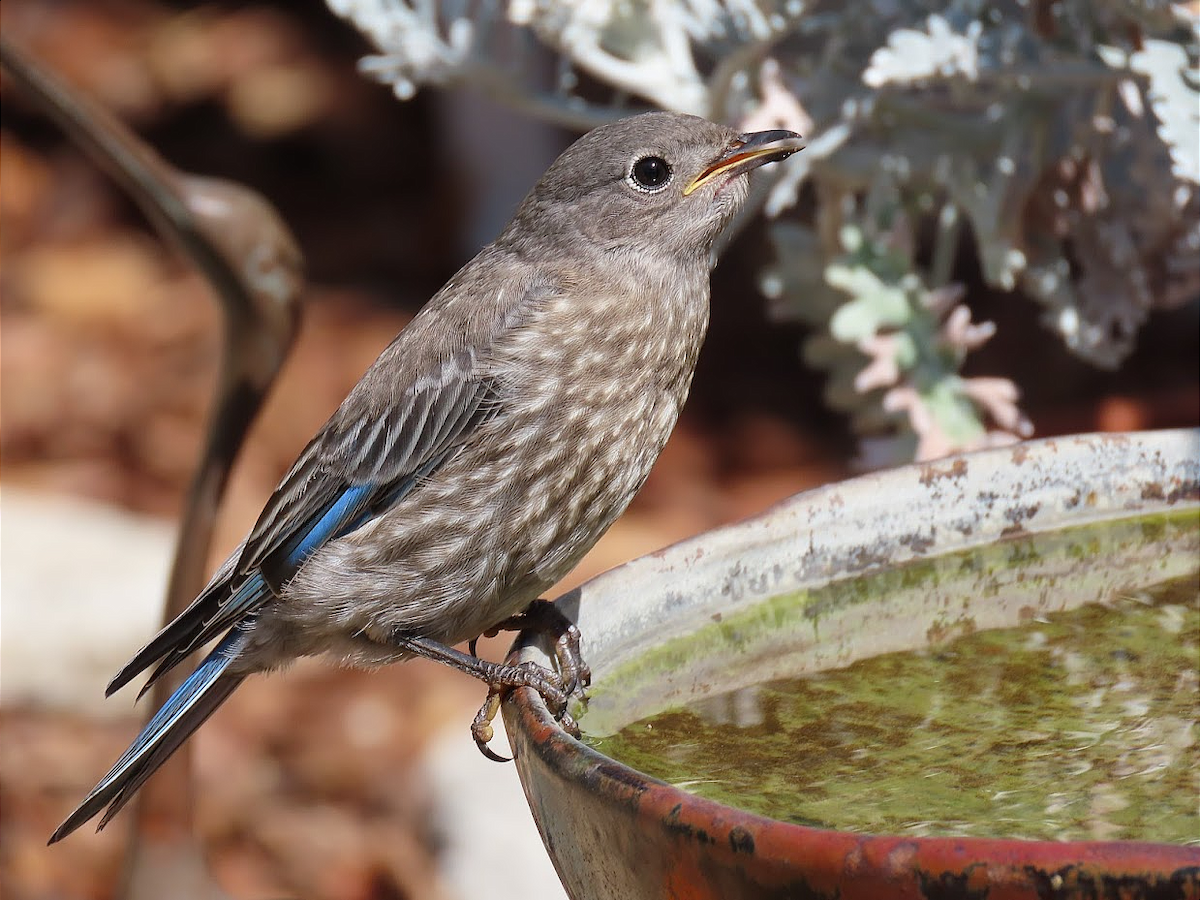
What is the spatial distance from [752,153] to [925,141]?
862 mm

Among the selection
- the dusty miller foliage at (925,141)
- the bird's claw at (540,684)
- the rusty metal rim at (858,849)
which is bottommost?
the rusty metal rim at (858,849)

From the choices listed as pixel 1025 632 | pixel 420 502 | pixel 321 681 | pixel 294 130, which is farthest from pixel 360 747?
pixel 294 130

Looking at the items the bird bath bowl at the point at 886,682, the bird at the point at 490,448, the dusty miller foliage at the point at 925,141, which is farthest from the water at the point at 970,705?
the dusty miller foliage at the point at 925,141

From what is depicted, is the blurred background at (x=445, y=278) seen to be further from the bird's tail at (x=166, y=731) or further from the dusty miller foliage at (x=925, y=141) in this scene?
the bird's tail at (x=166, y=731)

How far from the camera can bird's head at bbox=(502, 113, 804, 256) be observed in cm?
315

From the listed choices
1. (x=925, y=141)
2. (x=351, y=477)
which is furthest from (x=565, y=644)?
(x=925, y=141)

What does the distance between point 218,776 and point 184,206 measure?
99.0 inches

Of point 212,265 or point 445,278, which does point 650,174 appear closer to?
point 212,265

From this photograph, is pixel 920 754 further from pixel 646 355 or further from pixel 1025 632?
pixel 646 355

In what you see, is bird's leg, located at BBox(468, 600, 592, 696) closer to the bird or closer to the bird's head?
the bird

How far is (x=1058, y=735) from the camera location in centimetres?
228

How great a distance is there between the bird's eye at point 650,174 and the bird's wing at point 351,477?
1.53 feet

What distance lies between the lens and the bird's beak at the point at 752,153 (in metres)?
3.06

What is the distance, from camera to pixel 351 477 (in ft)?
9.88
